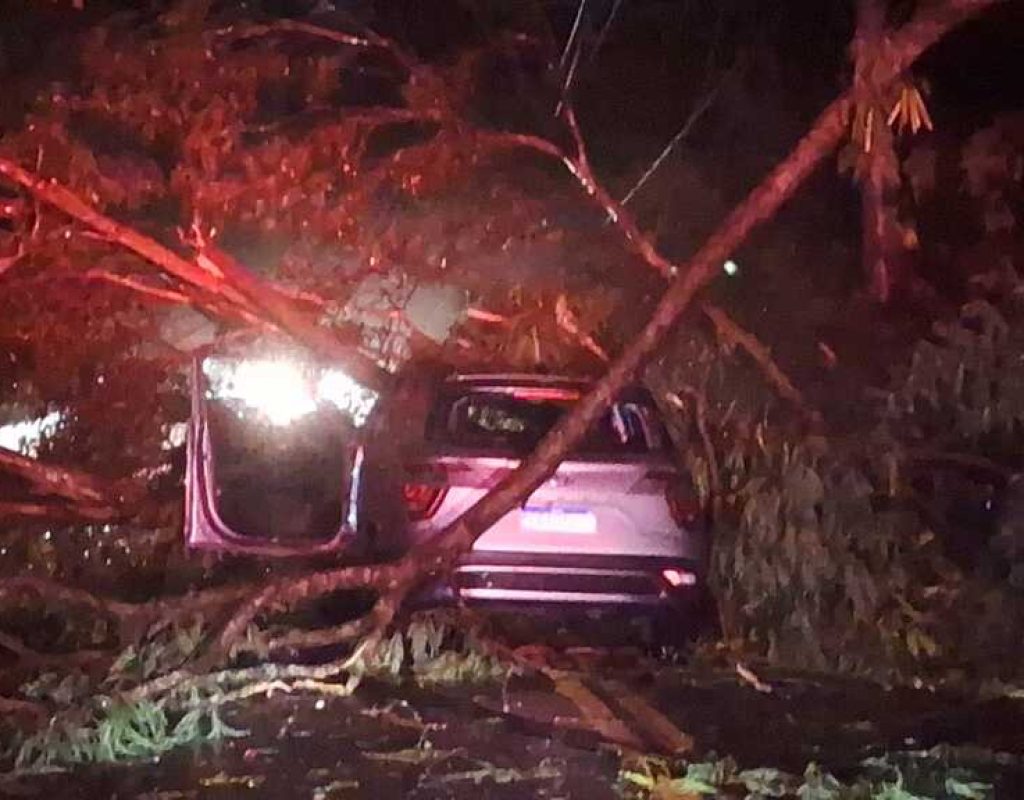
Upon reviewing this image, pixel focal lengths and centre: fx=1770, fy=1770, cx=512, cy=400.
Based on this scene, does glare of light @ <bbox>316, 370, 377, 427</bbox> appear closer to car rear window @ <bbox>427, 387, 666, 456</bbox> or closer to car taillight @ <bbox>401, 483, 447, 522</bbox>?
car rear window @ <bbox>427, 387, 666, 456</bbox>

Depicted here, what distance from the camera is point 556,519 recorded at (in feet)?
28.2

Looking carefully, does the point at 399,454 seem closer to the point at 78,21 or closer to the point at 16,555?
the point at 16,555

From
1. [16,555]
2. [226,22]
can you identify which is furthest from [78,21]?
[16,555]

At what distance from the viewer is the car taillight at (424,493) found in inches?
334

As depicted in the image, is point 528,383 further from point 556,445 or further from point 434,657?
point 434,657

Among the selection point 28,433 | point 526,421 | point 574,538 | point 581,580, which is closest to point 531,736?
point 581,580

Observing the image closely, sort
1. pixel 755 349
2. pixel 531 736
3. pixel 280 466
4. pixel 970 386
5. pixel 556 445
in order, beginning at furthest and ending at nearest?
pixel 755 349
pixel 970 386
pixel 280 466
pixel 556 445
pixel 531 736

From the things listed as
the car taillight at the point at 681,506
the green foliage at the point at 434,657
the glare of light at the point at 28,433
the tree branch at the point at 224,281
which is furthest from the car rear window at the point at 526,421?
the glare of light at the point at 28,433

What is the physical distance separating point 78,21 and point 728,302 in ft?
16.2

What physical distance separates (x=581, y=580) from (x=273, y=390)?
4.31 m

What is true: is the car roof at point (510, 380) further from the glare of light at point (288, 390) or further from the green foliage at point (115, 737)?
the green foliage at point (115, 737)

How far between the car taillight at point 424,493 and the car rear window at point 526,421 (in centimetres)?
24

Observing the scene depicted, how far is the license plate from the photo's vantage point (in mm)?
8586

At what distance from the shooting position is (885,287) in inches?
496
